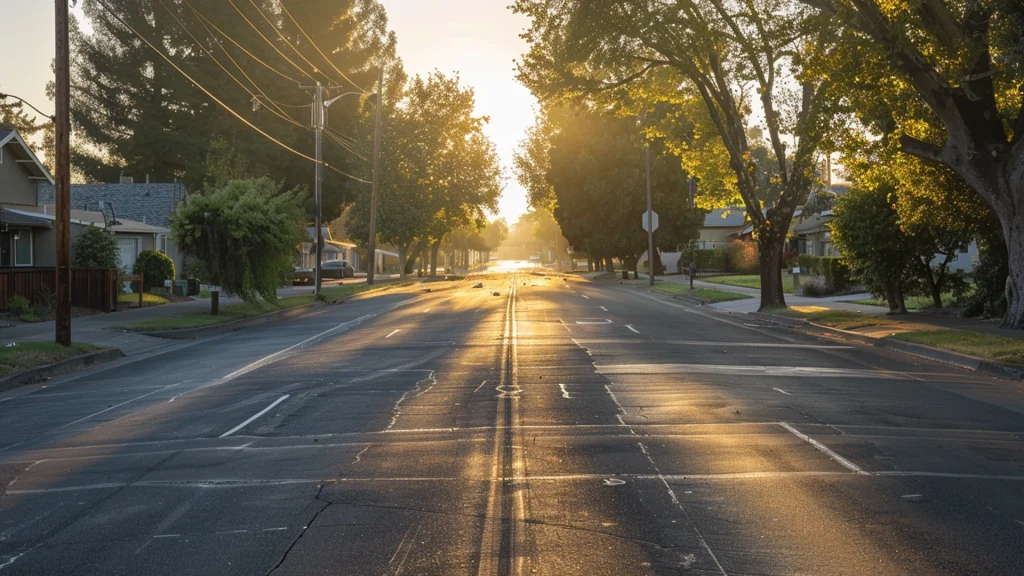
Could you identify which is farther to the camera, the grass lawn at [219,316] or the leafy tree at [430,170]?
the leafy tree at [430,170]

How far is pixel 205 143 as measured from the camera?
69125mm

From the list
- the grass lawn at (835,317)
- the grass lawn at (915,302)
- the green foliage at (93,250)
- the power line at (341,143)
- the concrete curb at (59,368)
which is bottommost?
the concrete curb at (59,368)

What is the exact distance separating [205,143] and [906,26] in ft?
183

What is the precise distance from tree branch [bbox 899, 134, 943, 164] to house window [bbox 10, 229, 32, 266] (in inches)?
1170

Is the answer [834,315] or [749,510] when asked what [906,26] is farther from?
[749,510]

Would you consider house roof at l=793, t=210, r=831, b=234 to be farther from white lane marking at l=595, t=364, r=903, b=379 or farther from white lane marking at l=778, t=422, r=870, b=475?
white lane marking at l=778, t=422, r=870, b=475

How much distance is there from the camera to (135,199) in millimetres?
58562

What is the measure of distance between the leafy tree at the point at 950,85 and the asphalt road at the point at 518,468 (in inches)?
205

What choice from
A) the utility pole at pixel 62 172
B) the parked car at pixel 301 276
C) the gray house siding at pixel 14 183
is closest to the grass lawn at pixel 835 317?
the utility pole at pixel 62 172

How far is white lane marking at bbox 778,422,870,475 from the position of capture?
31.0 ft

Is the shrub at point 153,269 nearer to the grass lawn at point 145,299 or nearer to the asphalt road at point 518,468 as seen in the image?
the grass lawn at point 145,299

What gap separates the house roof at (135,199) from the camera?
188 feet

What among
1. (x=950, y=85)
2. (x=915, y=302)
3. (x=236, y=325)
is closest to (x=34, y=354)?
(x=236, y=325)

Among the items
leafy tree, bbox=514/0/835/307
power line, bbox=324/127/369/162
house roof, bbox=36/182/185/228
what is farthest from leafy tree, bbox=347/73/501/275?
leafy tree, bbox=514/0/835/307
